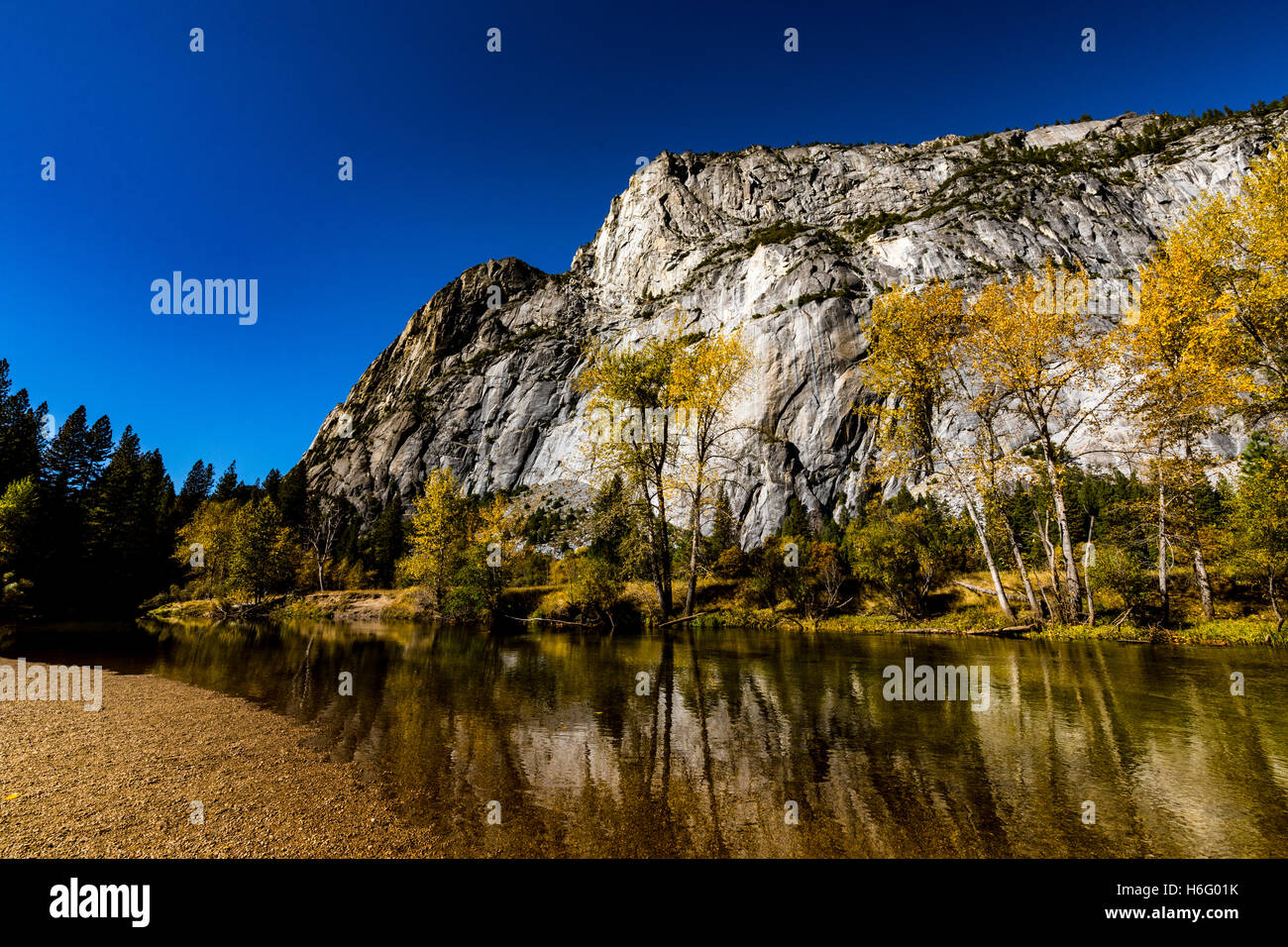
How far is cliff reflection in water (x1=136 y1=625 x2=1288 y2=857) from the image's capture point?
12.4 ft

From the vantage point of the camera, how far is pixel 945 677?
1051 cm

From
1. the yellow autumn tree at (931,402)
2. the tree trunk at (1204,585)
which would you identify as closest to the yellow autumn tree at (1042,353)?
the yellow autumn tree at (931,402)

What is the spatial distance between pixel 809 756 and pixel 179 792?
5923mm

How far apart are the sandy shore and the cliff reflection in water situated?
424 mm

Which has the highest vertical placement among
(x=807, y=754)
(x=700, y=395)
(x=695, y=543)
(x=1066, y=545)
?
(x=700, y=395)

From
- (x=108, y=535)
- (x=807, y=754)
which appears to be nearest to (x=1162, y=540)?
(x=807, y=754)

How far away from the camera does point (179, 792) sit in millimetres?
4590

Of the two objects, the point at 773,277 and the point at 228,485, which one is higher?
the point at 773,277

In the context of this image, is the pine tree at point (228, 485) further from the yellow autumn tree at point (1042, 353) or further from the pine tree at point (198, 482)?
→ the yellow autumn tree at point (1042, 353)

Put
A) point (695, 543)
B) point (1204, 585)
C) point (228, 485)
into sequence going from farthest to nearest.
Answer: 1. point (228, 485)
2. point (695, 543)
3. point (1204, 585)

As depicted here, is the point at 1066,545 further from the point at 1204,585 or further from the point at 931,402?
the point at 931,402

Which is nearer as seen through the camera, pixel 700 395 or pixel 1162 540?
pixel 1162 540
